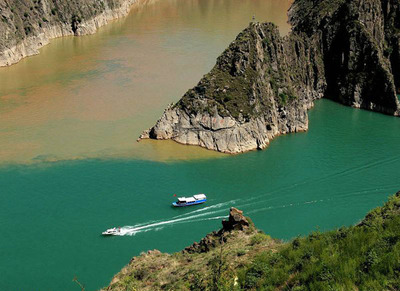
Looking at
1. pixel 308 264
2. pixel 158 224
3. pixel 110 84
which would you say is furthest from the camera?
pixel 110 84

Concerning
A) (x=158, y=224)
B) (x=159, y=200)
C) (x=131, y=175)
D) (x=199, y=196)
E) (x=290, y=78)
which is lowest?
(x=158, y=224)

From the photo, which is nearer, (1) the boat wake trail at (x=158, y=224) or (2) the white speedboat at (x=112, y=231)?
(2) the white speedboat at (x=112, y=231)

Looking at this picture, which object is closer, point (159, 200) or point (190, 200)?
point (190, 200)

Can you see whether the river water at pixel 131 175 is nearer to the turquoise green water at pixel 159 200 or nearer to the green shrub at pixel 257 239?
the turquoise green water at pixel 159 200

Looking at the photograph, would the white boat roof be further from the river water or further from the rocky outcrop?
the rocky outcrop

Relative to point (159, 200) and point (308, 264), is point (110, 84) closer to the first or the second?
point (159, 200)

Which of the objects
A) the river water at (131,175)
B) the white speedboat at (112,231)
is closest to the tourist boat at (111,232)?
the white speedboat at (112,231)

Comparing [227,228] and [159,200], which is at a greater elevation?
[227,228]

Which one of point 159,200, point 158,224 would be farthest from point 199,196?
point 158,224

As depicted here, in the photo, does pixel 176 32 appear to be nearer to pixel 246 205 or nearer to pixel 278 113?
pixel 278 113
